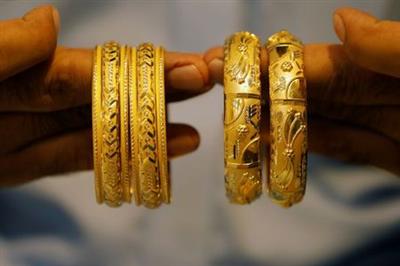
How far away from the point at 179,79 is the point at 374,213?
45 centimetres

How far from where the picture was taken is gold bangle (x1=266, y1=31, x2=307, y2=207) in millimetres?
640

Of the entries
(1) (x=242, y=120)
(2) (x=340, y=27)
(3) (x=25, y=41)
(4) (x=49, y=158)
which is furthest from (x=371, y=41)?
(4) (x=49, y=158)

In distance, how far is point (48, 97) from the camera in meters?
0.74

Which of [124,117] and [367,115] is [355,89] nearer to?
[367,115]

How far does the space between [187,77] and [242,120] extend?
104 millimetres

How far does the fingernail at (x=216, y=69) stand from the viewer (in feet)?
2.27

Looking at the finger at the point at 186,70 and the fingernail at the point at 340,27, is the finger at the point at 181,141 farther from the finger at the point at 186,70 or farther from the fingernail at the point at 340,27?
the fingernail at the point at 340,27

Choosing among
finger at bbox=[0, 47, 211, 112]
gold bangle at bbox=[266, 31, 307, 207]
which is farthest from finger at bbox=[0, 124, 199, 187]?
gold bangle at bbox=[266, 31, 307, 207]

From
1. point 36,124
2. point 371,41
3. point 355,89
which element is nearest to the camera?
point 371,41

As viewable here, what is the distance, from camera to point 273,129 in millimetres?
644

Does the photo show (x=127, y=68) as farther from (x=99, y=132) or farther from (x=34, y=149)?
(x=34, y=149)

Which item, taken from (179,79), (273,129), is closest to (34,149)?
(179,79)

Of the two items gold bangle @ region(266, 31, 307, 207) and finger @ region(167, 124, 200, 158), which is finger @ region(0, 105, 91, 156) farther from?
gold bangle @ region(266, 31, 307, 207)

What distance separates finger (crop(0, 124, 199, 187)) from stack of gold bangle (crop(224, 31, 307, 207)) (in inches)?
7.5
